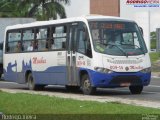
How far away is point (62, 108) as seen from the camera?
597 inches

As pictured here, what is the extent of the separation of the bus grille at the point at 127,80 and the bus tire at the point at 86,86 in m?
0.79

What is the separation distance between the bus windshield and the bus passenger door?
2.96ft

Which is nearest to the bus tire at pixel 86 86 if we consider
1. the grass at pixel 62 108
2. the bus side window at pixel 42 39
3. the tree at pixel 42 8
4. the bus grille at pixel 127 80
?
the bus grille at pixel 127 80

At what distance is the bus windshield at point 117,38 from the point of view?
21.4 m

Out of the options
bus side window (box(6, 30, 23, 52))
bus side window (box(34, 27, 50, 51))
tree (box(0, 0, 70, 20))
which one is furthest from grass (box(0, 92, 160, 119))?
tree (box(0, 0, 70, 20))

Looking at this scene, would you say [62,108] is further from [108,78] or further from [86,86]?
[86,86]

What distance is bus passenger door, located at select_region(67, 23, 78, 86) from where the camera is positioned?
22453mm

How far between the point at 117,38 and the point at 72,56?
1831 mm

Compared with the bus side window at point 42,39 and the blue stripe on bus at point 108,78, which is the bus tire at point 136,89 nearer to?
the blue stripe on bus at point 108,78

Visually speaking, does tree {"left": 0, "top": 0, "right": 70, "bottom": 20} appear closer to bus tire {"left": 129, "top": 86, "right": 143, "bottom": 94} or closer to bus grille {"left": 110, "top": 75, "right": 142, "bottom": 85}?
bus tire {"left": 129, "top": 86, "right": 143, "bottom": 94}

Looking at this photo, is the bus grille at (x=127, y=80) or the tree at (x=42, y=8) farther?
the tree at (x=42, y=8)

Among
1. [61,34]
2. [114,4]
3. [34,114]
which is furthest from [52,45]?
[114,4]

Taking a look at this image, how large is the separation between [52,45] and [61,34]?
2.44ft

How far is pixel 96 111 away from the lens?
46.9 ft
